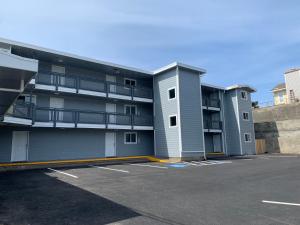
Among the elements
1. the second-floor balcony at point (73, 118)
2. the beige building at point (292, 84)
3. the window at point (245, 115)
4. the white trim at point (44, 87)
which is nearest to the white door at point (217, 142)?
the window at point (245, 115)

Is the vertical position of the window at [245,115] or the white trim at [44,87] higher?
the white trim at [44,87]

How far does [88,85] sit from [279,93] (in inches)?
1851

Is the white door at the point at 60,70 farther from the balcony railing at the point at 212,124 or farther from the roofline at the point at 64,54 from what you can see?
the balcony railing at the point at 212,124

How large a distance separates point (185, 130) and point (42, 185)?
14.0 m

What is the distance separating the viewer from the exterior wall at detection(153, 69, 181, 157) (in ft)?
70.5

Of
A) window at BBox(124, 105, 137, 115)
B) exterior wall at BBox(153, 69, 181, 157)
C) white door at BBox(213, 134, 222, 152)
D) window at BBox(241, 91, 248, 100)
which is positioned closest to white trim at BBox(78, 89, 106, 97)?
window at BBox(124, 105, 137, 115)

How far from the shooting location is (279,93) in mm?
52312

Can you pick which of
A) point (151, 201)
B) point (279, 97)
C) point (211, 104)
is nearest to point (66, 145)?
point (151, 201)

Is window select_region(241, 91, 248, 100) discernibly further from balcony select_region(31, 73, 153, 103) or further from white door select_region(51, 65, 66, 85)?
white door select_region(51, 65, 66, 85)

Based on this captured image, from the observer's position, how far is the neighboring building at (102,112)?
57.7 feet

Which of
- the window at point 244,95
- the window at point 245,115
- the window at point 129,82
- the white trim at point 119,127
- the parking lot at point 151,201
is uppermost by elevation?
the window at point 129,82

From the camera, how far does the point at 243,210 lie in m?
6.25

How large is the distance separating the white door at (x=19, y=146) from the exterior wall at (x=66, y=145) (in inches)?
10.3

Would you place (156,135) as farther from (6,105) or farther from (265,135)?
(265,135)
